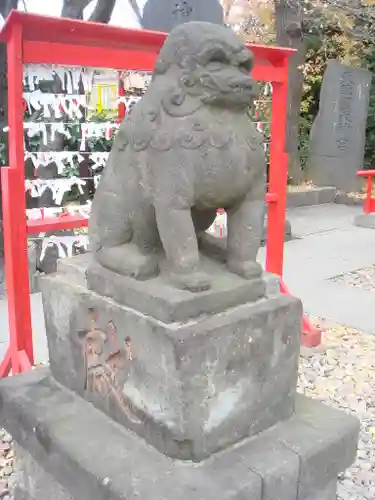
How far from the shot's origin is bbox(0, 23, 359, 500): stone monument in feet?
4.83

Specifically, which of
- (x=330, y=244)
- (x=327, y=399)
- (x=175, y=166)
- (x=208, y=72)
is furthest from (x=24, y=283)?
(x=330, y=244)

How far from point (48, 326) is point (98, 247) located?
1.20 feet

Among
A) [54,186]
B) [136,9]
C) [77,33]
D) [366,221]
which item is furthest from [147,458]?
[366,221]

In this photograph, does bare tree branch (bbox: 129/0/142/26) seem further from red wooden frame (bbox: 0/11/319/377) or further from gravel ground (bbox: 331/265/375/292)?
gravel ground (bbox: 331/265/375/292)

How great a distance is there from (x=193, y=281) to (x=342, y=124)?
8.02 m

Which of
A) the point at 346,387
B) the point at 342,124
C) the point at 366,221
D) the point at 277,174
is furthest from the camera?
the point at 342,124

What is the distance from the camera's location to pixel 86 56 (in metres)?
2.35

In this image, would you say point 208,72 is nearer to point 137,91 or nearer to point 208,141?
point 208,141

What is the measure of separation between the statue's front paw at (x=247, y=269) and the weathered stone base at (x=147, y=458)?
474 millimetres

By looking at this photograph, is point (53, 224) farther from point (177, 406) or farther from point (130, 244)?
point (177, 406)

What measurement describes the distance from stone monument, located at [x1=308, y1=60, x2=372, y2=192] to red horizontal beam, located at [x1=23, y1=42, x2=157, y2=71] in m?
6.91

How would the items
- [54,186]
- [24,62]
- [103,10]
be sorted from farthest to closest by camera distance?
1. [103,10]
2. [54,186]
3. [24,62]

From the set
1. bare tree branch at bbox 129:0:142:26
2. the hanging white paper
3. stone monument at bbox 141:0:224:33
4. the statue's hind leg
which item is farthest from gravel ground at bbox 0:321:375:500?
bare tree branch at bbox 129:0:142:26

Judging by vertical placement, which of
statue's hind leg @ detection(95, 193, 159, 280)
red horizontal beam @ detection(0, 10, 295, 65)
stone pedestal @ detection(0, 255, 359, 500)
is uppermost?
red horizontal beam @ detection(0, 10, 295, 65)
